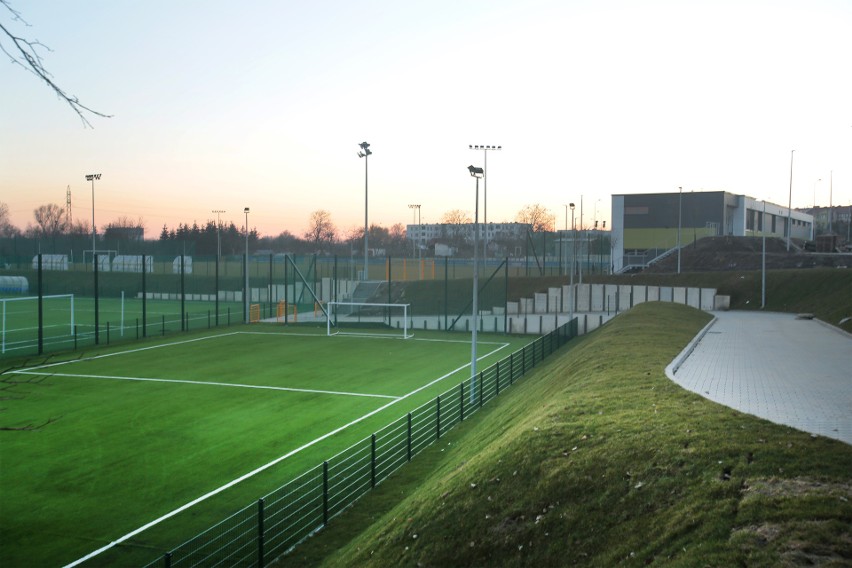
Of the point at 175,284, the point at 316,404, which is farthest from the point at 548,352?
the point at 175,284

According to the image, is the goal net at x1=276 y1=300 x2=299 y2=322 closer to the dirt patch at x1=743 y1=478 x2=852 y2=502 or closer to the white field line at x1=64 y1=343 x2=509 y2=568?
the white field line at x1=64 y1=343 x2=509 y2=568

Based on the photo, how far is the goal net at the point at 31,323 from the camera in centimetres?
3773

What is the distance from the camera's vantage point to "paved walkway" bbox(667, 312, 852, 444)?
13.6 meters

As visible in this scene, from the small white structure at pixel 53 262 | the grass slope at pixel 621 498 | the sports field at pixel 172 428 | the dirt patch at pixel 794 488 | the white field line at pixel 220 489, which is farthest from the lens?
the small white structure at pixel 53 262

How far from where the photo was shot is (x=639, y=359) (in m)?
20.2

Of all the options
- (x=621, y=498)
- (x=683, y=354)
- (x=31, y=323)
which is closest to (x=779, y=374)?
(x=683, y=354)

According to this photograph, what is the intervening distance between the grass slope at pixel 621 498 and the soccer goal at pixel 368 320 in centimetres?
2952

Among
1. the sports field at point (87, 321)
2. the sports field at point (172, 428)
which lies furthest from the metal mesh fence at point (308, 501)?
the sports field at point (87, 321)

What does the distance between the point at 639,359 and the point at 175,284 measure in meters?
66.7

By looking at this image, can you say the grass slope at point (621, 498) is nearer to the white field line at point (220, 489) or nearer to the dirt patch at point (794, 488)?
the dirt patch at point (794, 488)

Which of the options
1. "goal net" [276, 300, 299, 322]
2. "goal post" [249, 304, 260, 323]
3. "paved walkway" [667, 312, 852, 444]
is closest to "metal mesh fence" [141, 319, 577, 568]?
"paved walkway" [667, 312, 852, 444]

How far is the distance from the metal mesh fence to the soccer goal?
74.9 ft

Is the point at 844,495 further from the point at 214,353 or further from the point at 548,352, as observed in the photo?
the point at 214,353

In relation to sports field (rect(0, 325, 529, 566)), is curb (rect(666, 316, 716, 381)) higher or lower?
higher
